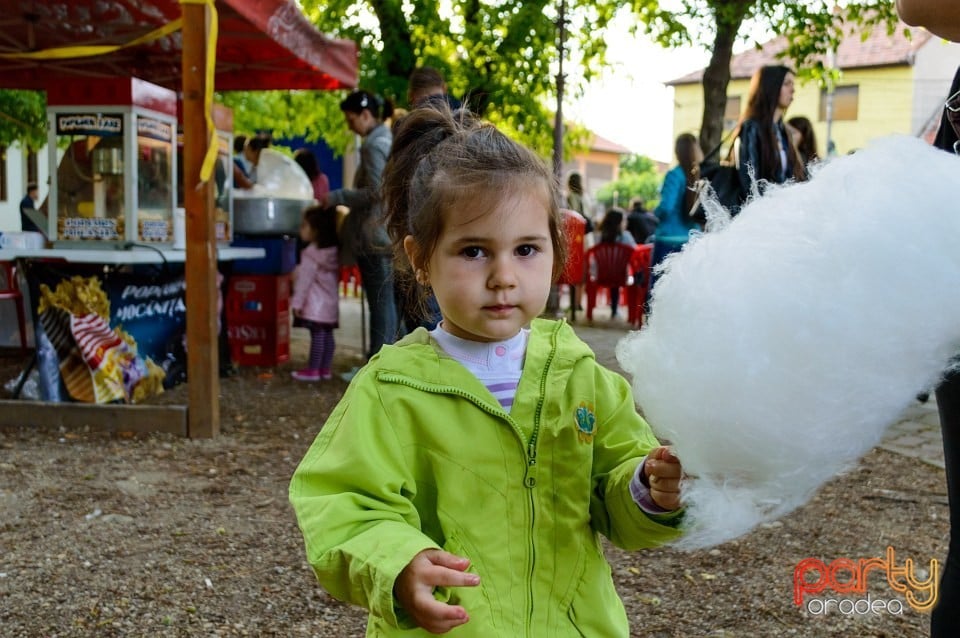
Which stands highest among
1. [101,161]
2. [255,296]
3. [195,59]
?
[195,59]

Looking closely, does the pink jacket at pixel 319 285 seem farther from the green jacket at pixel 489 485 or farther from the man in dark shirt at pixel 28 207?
the green jacket at pixel 489 485

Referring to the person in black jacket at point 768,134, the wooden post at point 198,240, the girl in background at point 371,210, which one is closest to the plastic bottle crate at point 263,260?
the girl in background at point 371,210

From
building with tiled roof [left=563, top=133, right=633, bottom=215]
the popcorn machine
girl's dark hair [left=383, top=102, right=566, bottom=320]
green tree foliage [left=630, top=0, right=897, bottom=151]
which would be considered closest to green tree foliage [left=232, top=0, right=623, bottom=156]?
green tree foliage [left=630, top=0, right=897, bottom=151]

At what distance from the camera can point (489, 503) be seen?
141cm

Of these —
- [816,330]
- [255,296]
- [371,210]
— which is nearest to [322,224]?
[371,210]

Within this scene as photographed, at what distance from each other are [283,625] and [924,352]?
2055 mm

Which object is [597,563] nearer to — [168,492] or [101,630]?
[101,630]

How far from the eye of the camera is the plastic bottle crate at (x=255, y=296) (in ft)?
22.3

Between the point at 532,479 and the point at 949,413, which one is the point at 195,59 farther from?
the point at 949,413

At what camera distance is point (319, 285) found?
252 inches

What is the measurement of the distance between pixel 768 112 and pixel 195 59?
285cm

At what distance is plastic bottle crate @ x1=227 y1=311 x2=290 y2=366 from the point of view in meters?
6.96

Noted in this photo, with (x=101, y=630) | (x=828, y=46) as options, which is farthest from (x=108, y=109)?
(x=828, y=46)

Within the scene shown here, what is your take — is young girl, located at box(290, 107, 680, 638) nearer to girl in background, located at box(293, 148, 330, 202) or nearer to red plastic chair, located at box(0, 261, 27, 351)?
red plastic chair, located at box(0, 261, 27, 351)
